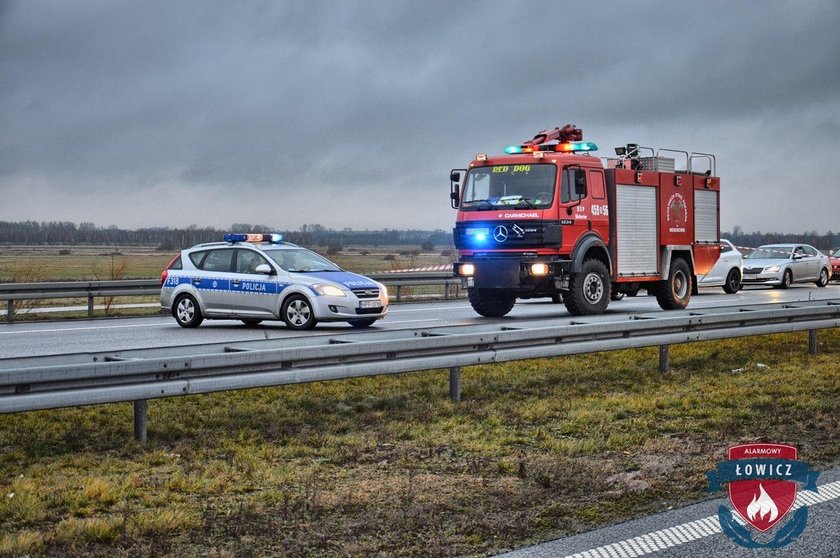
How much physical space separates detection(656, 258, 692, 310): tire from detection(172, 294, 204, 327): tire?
9362 mm

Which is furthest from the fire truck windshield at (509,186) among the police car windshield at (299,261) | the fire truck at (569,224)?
the police car windshield at (299,261)

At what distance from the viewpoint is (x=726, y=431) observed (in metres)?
8.64

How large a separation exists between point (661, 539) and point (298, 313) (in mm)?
12576

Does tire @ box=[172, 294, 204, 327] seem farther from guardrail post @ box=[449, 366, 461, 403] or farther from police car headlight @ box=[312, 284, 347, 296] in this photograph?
guardrail post @ box=[449, 366, 461, 403]

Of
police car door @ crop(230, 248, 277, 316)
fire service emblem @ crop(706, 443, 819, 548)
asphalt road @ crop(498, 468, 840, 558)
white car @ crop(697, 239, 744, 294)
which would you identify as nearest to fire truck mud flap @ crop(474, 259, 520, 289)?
police car door @ crop(230, 248, 277, 316)

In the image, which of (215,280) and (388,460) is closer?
(388,460)

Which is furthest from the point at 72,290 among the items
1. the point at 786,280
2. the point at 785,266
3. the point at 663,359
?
the point at 786,280

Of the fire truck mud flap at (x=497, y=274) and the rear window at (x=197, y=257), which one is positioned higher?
the rear window at (x=197, y=257)

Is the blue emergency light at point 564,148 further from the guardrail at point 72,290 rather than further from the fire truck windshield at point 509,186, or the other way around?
the guardrail at point 72,290

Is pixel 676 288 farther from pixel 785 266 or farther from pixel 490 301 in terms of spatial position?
pixel 785 266

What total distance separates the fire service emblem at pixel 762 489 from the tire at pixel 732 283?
26.2m

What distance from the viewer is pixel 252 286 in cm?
1797

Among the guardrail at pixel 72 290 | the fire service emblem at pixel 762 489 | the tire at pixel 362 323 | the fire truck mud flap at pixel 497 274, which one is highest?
the fire truck mud flap at pixel 497 274

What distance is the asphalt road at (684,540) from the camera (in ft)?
16.9
